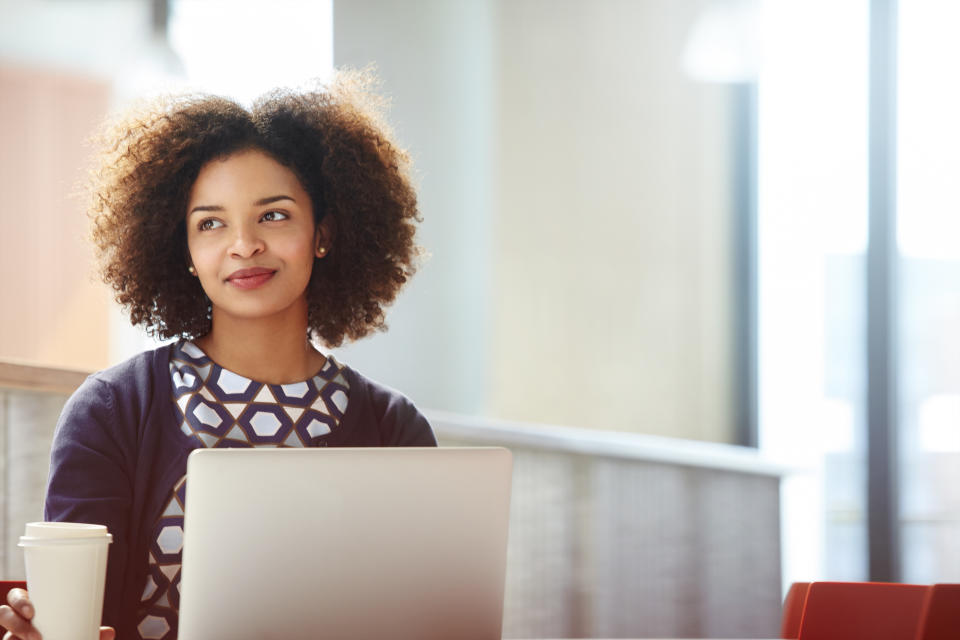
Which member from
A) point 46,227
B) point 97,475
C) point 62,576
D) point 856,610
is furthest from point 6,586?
point 46,227

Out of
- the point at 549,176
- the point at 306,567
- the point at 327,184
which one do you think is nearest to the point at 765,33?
the point at 549,176

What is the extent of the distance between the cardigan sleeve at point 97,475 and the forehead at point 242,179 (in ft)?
1.00

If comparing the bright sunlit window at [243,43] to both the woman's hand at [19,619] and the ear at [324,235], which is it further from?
the woman's hand at [19,619]

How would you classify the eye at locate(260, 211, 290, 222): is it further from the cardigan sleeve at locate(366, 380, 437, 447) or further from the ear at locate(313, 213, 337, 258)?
the cardigan sleeve at locate(366, 380, 437, 447)

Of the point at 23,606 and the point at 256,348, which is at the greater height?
the point at 256,348

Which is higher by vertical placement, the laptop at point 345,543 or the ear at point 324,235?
the ear at point 324,235

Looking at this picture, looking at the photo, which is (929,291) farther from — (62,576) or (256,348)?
(62,576)

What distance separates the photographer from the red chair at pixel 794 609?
4.86 feet

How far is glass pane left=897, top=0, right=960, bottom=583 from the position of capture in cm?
360

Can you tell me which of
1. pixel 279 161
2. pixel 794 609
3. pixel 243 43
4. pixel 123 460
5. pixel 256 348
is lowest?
pixel 794 609

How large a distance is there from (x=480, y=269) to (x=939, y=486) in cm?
174

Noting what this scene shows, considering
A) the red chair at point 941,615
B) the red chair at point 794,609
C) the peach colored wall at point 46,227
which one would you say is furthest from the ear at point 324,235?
the peach colored wall at point 46,227

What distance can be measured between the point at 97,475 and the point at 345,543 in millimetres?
567

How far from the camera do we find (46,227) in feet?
8.65
